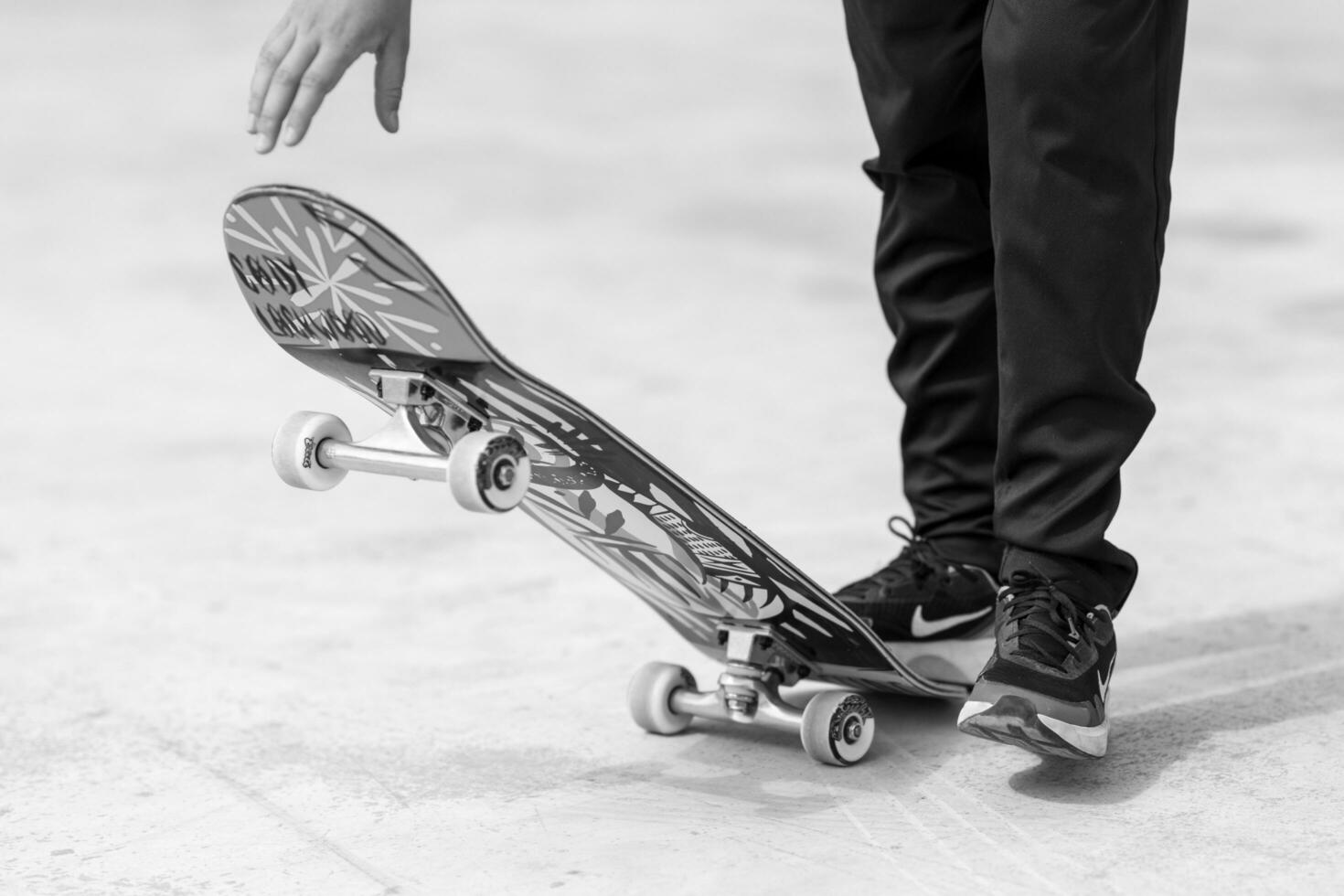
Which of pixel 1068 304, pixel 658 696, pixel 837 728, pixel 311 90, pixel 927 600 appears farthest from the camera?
pixel 927 600

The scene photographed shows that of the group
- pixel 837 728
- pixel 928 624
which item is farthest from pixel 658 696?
pixel 928 624

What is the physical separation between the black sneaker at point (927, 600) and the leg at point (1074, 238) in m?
0.33

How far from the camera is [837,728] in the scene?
196cm

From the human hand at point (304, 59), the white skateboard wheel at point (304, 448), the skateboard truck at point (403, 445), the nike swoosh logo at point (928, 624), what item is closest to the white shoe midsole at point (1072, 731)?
A: the nike swoosh logo at point (928, 624)

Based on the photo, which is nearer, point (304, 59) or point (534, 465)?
point (304, 59)

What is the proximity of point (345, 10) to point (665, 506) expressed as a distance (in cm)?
70

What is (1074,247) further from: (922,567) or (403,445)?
(403,445)

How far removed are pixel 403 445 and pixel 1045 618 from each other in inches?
32.0

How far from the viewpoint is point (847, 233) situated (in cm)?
765

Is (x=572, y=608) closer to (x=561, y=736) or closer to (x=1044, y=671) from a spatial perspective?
(x=561, y=736)

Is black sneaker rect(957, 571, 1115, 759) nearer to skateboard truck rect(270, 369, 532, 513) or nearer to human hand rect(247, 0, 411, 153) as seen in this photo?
skateboard truck rect(270, 369, 532, 513)

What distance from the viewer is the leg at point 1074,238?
1782mm

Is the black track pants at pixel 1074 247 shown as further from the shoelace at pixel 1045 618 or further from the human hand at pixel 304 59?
the human hand at pixel 304 59

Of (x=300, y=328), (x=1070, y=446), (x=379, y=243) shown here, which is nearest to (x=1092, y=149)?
(x=1070, y=446)
